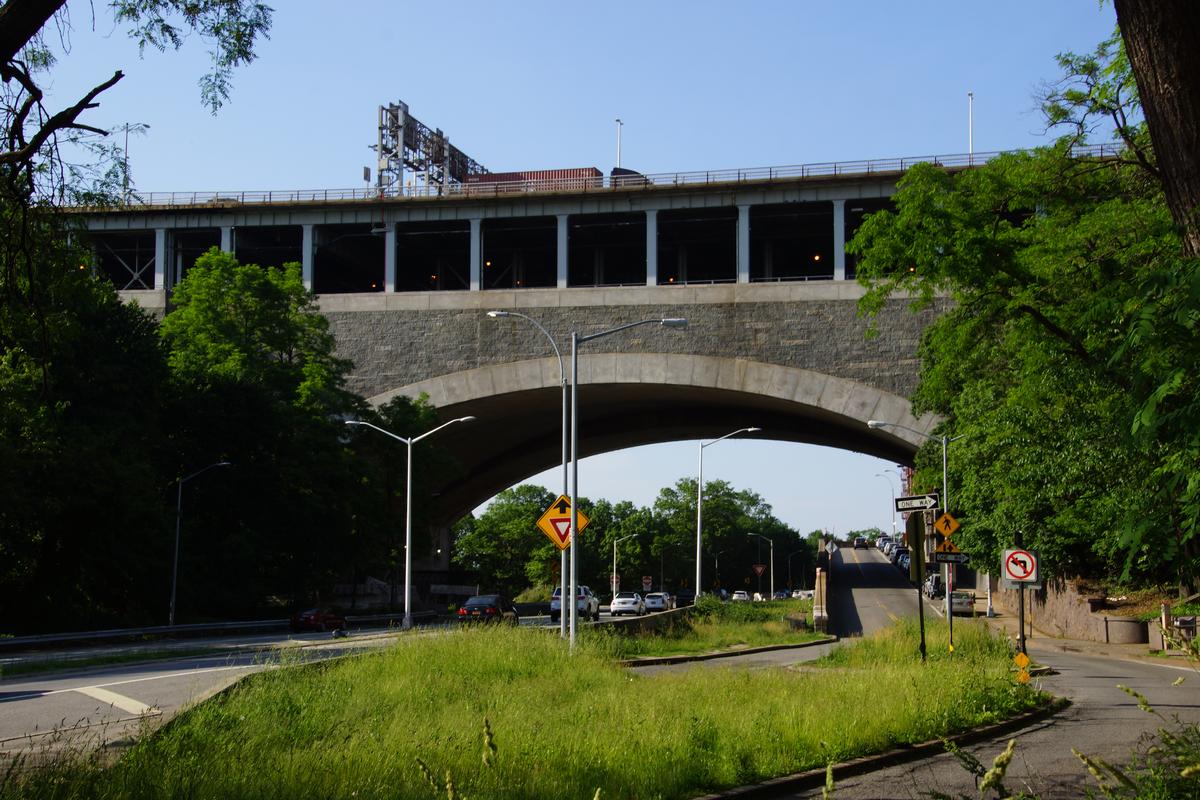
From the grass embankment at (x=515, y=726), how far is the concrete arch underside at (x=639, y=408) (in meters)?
33.3

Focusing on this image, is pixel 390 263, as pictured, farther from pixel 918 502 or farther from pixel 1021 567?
pixel 1021 567

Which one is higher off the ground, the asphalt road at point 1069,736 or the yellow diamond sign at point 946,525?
the yellow diamond sign at point 946,525

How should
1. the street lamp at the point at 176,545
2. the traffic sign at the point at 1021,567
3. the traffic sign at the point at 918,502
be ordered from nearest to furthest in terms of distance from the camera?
1. the traffic sign at the point at 1021,567
2. the traffic sign at the point at 918,502
3. the street lamp at the point at 176,545

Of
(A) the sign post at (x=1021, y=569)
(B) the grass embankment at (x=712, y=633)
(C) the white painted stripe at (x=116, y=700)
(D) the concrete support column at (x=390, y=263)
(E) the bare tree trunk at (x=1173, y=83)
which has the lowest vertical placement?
(B) the grass embankment at (x=712, y=633)

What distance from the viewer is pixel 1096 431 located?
98.3ft

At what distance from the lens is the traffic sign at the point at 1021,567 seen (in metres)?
21.0

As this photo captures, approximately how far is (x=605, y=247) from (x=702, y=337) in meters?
14.9

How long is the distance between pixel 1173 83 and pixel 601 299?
157ft

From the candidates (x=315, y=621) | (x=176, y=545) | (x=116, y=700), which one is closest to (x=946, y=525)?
(x=116, y=700)

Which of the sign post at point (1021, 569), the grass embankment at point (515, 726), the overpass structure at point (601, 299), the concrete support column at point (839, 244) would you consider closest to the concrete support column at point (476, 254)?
the overpass structure at point (601, 299)

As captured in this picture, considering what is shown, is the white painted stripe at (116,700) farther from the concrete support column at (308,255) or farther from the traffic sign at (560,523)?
the concrete support column at (308,255)

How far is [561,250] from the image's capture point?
5700 cm

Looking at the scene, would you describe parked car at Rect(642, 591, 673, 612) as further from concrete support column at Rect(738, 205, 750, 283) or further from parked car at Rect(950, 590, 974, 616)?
concrete support column at Rect(738, 205, 750, 283)

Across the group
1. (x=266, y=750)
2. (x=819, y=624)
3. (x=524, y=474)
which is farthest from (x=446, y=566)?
(x=266, y=750)
